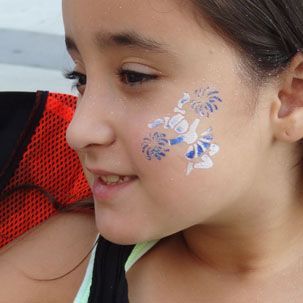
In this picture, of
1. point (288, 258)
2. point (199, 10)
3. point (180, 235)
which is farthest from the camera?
point (180, 235)

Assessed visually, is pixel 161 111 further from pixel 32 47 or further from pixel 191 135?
pixel 32 47

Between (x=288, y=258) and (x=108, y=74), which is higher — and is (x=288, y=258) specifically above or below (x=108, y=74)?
below

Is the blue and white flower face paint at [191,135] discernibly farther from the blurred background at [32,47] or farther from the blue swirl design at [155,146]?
the blurred background at [32,47]

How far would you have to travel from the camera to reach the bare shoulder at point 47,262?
1.26 m

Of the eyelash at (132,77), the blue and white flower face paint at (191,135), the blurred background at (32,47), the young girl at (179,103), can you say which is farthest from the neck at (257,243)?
the blurred background at (32,47)

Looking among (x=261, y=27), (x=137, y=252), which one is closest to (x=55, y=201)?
(x=137, y=252)

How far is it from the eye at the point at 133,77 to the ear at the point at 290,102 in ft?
0.63

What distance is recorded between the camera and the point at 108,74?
3.18 feet

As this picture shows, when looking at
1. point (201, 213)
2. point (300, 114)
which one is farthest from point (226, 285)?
point (300, 114)

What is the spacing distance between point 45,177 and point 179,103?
43 centimetres

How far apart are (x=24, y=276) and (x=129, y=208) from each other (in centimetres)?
36

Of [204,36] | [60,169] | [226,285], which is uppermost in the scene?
[204,36]

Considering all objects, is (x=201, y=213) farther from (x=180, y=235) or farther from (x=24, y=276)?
(x=24, y=276)

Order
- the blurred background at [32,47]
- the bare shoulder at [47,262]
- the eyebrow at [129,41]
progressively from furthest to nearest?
the blurred background at [32,47] < the bare shoulder at [47,262] < the eyebrow at [129,41]
